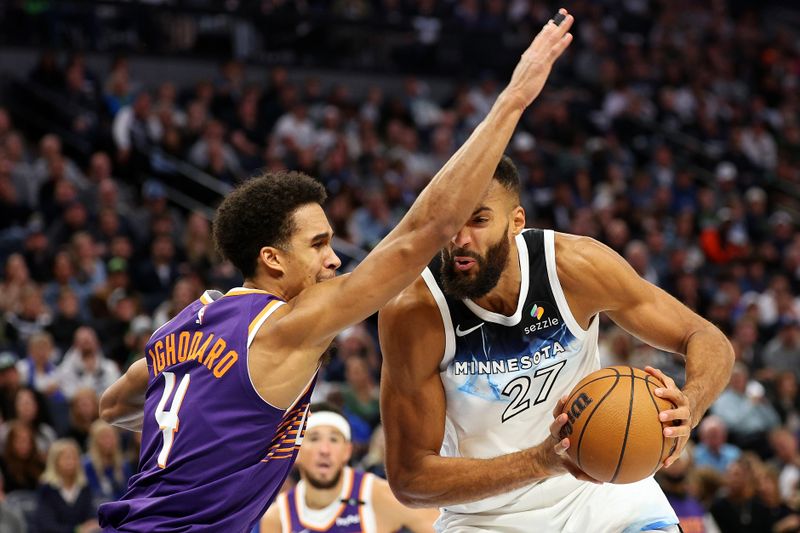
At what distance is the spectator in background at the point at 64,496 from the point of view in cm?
790

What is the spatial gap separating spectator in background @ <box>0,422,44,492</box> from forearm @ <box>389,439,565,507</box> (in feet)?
14.9

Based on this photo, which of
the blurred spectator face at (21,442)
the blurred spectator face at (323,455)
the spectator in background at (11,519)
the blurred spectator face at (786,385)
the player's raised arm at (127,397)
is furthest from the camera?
the blurred spectator face at (786,385)

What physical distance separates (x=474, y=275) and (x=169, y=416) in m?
1.25

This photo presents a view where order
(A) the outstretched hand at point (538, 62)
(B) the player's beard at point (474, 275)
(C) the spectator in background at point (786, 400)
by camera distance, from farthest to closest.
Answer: (C) the spectator in background at point (786, 400)
(B) the player's beard at point (474, 275)
(A) the outstretched hand at point (538, 62)

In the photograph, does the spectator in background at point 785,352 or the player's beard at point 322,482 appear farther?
the spectator in background at point 785,352

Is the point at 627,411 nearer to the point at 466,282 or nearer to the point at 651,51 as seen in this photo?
the point at 466,282

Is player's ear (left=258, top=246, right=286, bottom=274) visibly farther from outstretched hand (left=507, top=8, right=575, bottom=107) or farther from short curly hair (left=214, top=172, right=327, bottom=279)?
outstretched hand (left=507, top=8, right=575, bottom=107)

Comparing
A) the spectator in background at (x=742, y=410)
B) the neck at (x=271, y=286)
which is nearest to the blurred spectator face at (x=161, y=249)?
the spectator in background at (x=742, y=410)

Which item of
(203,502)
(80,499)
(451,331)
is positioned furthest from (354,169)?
(203,502)

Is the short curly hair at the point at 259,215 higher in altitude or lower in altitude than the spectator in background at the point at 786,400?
higher

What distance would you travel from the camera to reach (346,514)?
6.29 meters

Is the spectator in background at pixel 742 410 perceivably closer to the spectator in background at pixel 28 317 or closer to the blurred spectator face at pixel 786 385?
the blurred spectator face at pixel 786 385

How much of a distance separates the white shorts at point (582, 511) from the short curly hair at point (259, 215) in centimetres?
140

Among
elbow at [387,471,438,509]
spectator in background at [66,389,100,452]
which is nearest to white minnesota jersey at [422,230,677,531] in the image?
elbow at [387,471,438,509]
